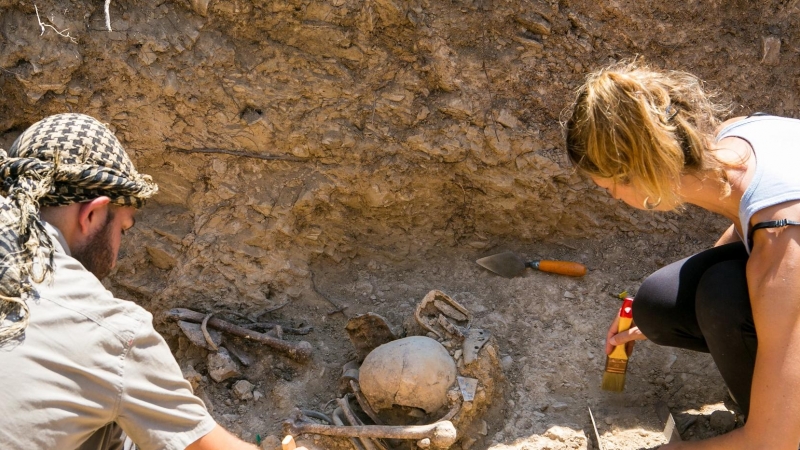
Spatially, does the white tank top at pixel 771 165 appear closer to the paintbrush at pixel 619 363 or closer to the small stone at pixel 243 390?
the paintbrush at pixel 619 363

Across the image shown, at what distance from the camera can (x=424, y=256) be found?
3.92 m

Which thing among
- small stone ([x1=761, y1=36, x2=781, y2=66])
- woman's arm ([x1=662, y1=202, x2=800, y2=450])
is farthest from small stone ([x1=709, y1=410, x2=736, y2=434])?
small stone ([x1=761, y1=36, x2=781, y2=66])

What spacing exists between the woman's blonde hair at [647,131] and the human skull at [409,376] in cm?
126

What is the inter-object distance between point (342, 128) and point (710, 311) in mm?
2079

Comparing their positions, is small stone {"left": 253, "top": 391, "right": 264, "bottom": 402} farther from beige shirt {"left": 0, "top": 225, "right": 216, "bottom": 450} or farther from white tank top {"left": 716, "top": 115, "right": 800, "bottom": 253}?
white tank top {"left": 716, "top": 115, "right": 800, "bottom": 253}

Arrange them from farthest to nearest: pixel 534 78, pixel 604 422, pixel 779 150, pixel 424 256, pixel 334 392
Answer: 1. pixel 424 256
2. pixel 534 78
3. pixel 334 392
4. pixel 604 422
5. pixel 779 150

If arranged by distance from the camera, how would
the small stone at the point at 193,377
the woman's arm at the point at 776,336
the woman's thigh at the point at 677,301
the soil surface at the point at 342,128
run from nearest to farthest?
the woman's arm at the point at 776,336, the woman's thigh at the point at 677,301, the small stone at the point at 193,377, the soil surface at the point at 342,128

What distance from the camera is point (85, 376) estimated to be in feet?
5.35

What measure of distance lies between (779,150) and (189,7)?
9.19 feet

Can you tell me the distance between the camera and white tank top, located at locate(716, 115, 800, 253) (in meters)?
1.95

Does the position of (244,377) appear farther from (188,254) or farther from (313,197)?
(313,197)

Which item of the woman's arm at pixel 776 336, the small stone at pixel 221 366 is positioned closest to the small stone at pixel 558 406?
the woman's arm at pixel 776 336

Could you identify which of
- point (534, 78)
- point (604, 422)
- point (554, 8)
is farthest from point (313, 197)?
point (604, 422)

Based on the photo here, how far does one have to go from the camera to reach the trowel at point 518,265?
11.9 ft
